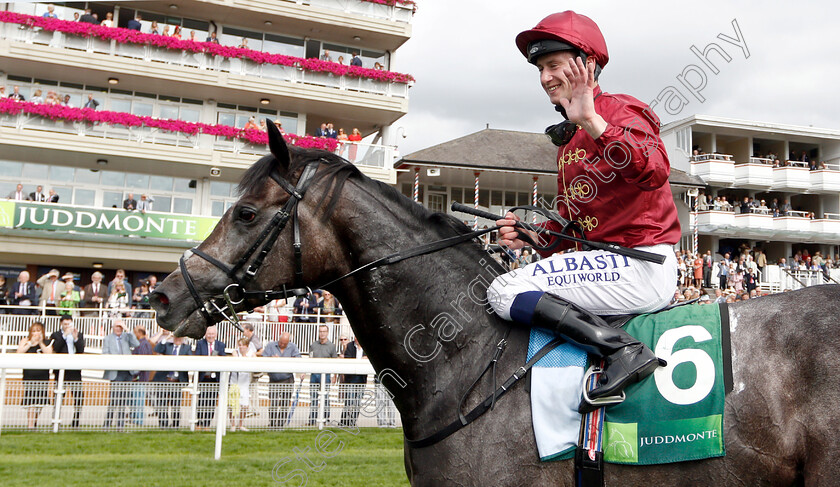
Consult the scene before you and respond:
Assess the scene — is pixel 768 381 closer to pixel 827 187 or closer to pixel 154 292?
pixel 154 292

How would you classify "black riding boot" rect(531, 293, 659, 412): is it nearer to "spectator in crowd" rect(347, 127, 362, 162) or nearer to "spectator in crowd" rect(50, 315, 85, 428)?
"spectator in crowd" rect(50, 315, 85, 428)

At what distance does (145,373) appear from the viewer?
8258 millimetres

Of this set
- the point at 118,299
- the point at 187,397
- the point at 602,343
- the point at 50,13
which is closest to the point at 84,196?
the point at 50,13

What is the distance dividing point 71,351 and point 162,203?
12942mm

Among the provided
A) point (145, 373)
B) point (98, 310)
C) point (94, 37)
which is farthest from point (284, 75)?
point (145, 373)

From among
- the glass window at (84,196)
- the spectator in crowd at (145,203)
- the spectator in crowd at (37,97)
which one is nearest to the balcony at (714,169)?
the spectator in crowd at (145,203)

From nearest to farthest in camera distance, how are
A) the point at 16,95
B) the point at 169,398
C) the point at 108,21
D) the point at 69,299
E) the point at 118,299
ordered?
the point at 169,398 → the point at 69,299 → the point at 118,299 → the point at 16,95 → the point at 108,21

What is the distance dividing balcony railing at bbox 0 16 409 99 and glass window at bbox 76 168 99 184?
13.0ft

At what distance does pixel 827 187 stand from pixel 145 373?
34.2 meters

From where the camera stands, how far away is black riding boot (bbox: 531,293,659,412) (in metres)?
2.14

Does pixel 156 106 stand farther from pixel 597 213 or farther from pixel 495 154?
pixel 597 213

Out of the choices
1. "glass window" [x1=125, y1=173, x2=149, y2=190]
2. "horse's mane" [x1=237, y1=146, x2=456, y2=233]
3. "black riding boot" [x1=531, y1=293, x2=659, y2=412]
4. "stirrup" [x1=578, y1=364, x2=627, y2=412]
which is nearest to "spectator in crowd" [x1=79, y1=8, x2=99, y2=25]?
"glass window" [x1=125, y1=173, x2=149, y2=190]

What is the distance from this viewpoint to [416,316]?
2467 mm

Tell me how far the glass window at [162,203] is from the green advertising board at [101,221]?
249 cm
